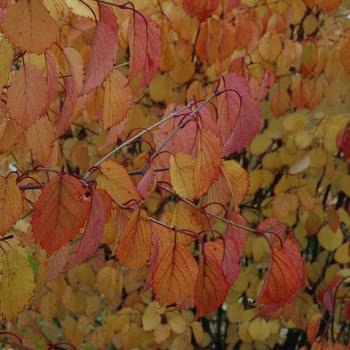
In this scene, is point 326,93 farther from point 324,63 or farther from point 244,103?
point 244,103

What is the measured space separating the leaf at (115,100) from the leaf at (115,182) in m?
0.05

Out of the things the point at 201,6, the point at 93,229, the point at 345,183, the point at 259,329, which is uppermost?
the point at 201,6

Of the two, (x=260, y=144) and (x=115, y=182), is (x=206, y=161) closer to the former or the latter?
(x=115, y=182)

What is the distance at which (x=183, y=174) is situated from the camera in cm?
102

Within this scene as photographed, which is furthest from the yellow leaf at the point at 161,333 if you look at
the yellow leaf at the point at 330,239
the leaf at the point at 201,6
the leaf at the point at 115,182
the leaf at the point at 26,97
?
the leaf at the point at 26,97

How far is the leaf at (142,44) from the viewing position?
101 centimetres

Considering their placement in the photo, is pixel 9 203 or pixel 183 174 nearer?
pixel 9 203

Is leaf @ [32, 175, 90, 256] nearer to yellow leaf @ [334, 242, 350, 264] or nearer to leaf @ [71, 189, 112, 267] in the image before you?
leaf @ [71, 189, 112, 267]

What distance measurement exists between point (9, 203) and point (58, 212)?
11 centimetres

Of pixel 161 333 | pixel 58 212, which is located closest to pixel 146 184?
pixel 58 212

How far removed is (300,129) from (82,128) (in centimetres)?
67

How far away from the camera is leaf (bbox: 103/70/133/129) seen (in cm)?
104

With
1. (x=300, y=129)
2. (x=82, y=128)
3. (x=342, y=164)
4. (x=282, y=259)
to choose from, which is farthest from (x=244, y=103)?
(x=82, y=128)

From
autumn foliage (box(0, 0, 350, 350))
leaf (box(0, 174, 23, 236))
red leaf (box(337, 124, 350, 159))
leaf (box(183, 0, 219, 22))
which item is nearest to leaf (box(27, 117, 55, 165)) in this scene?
→ autumn foliage (box(0, 0, 350, 350))
